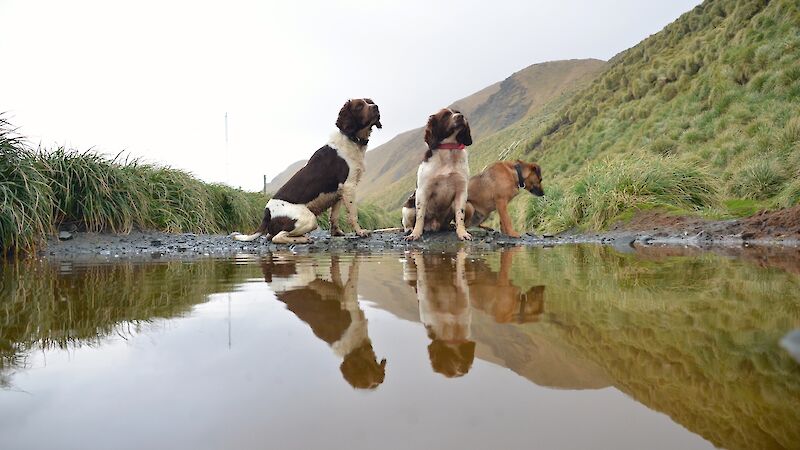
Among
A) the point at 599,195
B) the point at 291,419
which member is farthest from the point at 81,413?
the point at 599,195

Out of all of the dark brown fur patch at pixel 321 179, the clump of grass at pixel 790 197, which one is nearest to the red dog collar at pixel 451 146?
the dark brown fur patch at pixel 321 179

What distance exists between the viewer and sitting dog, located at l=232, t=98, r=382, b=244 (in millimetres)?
7684

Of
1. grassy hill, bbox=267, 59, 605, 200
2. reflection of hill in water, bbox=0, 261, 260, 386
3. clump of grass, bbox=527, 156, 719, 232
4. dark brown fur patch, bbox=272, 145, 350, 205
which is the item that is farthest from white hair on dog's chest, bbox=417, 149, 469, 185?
grassy hill, bbox=267, 59, 605, 200

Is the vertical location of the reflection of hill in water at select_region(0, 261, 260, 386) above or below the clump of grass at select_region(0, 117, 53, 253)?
below

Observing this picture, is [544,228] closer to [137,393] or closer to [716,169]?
[716,169]

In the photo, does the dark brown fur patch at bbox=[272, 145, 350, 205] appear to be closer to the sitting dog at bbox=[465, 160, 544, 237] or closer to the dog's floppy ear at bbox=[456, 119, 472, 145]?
the dog's floppy ear at bbox=[456, 119, 472, 145]

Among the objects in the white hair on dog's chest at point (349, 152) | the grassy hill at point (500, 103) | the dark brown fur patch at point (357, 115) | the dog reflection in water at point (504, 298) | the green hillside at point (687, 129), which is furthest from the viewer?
the grassy hill at point (500, 103)

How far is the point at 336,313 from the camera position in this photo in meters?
1.84

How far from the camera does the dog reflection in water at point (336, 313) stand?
108 cm

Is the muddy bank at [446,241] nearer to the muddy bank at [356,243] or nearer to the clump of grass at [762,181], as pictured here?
the muddy bank at [356,243]

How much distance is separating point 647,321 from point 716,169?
19.1 metres

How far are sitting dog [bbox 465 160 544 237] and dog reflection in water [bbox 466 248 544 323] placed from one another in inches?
207

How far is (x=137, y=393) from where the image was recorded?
949 millimetres

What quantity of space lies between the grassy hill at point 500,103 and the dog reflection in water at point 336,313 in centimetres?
11860
